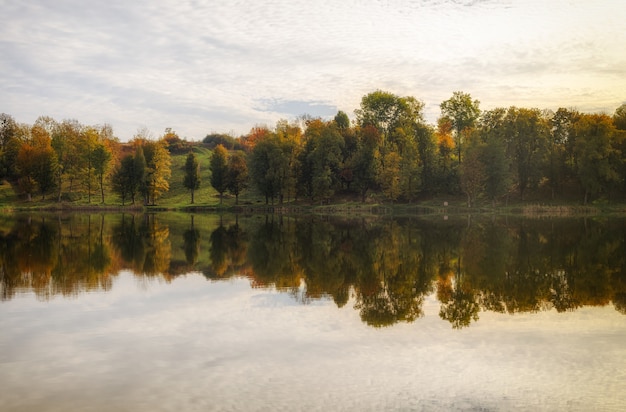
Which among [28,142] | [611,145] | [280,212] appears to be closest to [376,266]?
[280,212]

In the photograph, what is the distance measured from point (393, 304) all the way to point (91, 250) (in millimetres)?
25289

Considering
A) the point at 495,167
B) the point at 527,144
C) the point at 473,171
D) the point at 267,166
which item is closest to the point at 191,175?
the point at 267,166

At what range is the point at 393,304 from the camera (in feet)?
64.2

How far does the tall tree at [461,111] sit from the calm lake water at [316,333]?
3182 inches

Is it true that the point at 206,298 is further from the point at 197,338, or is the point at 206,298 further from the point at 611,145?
the point at 611,145

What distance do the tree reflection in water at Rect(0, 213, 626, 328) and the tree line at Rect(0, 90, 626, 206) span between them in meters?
47.4

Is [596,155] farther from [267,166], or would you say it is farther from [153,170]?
[153,170]

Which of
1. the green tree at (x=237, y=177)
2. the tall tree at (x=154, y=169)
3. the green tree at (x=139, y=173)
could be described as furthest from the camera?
the tall tree at (x=154, y=169)

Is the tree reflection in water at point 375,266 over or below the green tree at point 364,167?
below

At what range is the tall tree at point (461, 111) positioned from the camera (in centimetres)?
11025

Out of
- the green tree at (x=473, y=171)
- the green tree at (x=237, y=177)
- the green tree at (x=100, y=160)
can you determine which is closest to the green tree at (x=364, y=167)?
the green tree at (x=473, y=171)

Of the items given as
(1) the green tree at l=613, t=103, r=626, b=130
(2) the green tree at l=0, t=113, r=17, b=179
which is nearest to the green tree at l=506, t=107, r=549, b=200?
(1) the green tree at l=613, t=103, r=626, b=130

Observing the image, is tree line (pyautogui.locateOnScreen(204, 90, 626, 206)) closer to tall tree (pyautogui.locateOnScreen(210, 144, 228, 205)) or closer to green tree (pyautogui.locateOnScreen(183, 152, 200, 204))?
tall tree (pyautogui.locateOnScreen(210, 144, 228, 205))

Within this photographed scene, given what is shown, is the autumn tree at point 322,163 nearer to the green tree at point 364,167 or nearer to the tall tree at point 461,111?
the green tree at point 364,167
